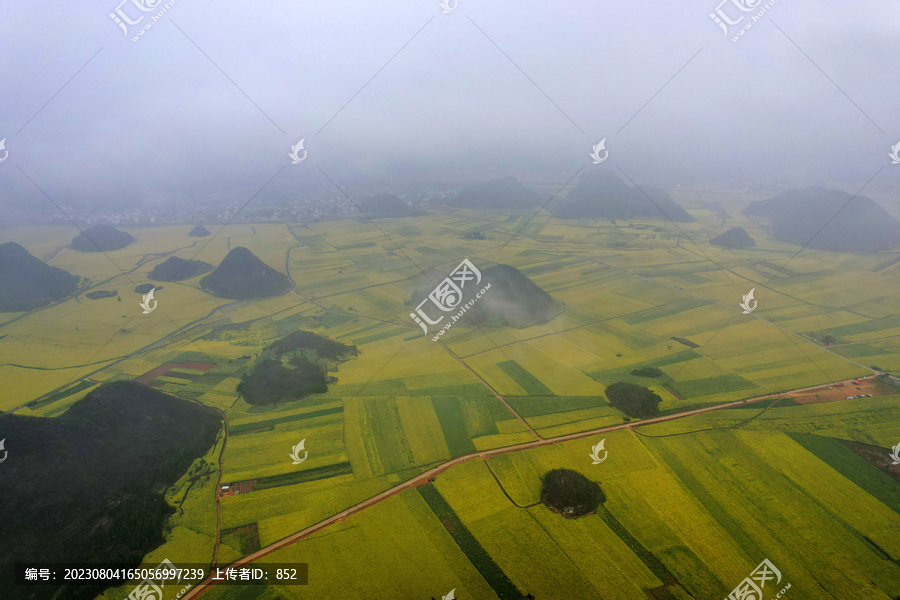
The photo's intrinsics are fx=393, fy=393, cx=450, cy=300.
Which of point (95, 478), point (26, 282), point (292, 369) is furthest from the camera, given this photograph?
point (26, 282)

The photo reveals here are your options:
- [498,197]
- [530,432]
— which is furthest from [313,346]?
[498,197]

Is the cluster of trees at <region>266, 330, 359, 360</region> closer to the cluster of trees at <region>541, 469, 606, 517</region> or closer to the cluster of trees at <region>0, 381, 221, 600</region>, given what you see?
the cluster of trees at <region>0, 381, 221, 600</region>

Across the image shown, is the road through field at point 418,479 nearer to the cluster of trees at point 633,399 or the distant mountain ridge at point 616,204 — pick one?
the cluster of trees at point 633,399

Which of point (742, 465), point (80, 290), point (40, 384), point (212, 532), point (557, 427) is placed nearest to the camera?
point (212, 532)

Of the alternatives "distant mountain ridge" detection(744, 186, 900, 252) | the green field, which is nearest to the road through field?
the green field

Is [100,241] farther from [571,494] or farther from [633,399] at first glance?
[633,399]

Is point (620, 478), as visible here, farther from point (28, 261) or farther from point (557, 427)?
point (28, 261)

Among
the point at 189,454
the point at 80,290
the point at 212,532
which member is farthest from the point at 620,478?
the point at 80,290
